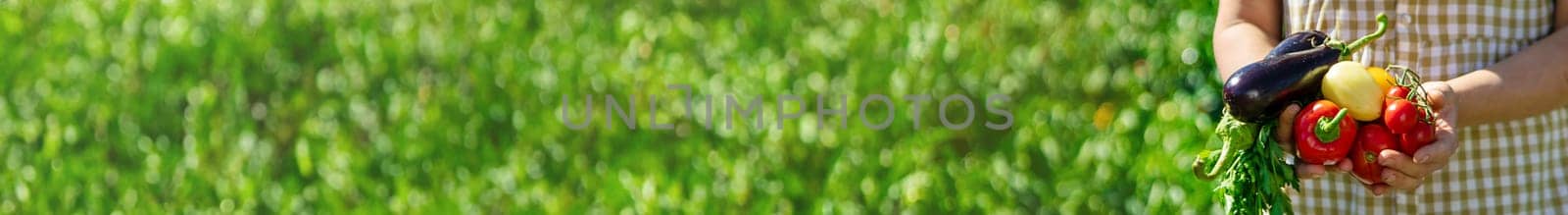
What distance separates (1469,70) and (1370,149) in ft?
0.89

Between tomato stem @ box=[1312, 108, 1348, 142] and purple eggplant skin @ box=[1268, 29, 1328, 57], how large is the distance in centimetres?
12

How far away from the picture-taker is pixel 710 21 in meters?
2.98

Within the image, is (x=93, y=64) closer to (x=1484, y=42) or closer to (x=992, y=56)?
(x=992, y=56)

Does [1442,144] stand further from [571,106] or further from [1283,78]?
[571,106]

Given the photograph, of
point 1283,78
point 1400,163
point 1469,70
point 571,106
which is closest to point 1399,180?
point 1400,163

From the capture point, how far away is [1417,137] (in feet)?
4.91

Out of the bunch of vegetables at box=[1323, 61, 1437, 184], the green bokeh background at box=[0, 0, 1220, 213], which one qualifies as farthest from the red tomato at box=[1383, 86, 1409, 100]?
the green bokeh background at box=[0, 0, 1220, 213]

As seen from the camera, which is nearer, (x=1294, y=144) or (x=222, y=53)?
(x=1294, y=144)

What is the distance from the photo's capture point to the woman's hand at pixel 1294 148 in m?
1.56

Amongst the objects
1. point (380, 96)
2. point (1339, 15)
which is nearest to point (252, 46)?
point (380, 96)

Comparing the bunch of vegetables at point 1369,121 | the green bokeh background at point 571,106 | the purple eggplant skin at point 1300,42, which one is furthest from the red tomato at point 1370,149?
the green bokeh background at point 571,106

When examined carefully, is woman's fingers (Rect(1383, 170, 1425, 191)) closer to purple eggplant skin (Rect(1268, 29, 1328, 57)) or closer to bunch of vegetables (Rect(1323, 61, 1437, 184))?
bunch of vegetables (Rect(1323, 61, 1437, 184))

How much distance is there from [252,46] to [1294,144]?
2423 mm

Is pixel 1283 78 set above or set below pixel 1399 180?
above
